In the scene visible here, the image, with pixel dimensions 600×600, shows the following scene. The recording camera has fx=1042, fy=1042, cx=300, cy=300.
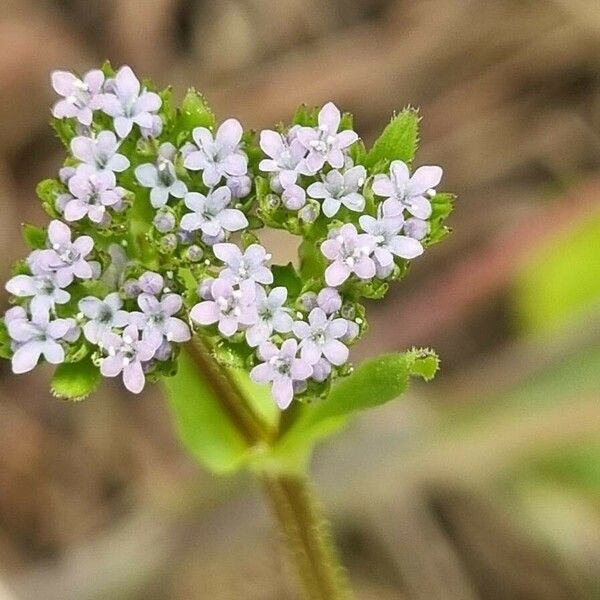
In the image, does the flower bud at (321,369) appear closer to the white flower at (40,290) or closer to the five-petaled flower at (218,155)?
the five-petaled flower at (218,155)

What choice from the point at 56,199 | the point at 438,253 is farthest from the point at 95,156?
the point at 438,253

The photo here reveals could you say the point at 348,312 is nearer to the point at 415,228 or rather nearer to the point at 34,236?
the point at 415,228

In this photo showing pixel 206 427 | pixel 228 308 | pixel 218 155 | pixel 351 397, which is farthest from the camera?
pixel 206 427

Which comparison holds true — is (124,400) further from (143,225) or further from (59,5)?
(143,225)

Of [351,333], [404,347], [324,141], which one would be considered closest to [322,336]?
[351,333]

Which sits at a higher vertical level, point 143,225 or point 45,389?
point 45,389

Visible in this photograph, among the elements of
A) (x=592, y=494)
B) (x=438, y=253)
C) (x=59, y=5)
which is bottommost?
(x=592, y=494)

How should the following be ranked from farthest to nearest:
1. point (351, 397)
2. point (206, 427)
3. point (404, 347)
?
1. point (404, 347)
2. point (206, 427)
3. point (351, 397)
